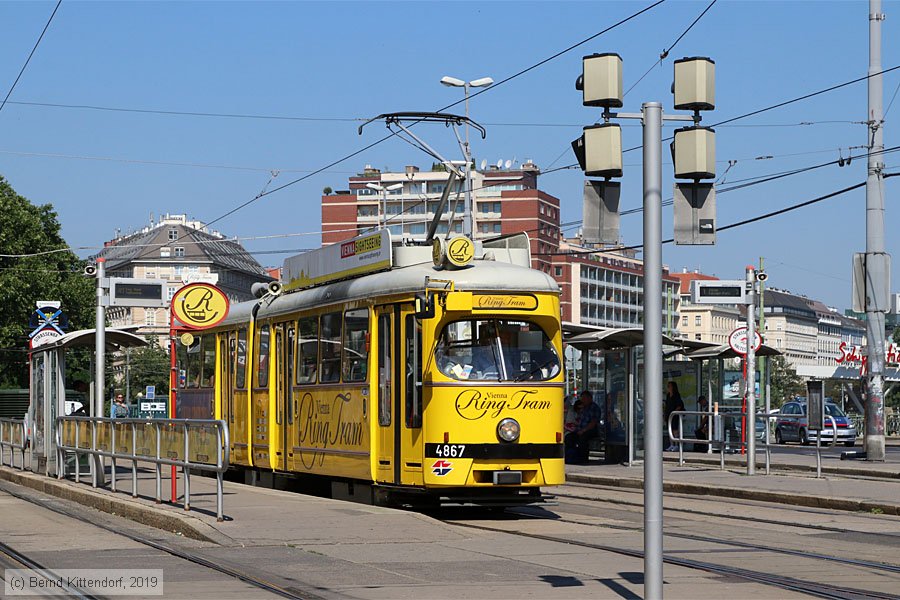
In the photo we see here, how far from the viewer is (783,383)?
142m

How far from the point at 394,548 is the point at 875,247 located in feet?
66.5

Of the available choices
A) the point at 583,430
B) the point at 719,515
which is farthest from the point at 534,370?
the point at 583,430

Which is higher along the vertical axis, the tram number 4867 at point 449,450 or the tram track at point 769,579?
the tram number 4867 at point 449,450

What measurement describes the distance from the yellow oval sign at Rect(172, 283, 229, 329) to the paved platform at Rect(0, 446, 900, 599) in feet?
6.89

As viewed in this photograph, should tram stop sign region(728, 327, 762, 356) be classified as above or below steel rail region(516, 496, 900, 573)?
above

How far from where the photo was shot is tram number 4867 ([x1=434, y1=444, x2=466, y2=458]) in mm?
16172

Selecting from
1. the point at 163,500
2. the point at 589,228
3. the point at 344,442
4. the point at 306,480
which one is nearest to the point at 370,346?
the point at 344,442

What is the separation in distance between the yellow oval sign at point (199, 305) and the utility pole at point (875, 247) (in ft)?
58.8

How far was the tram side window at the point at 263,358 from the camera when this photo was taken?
21359 mm

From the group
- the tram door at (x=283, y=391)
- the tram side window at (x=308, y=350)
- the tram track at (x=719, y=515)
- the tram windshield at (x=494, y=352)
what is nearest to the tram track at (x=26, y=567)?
the tram windshield at (x=494, y=352)

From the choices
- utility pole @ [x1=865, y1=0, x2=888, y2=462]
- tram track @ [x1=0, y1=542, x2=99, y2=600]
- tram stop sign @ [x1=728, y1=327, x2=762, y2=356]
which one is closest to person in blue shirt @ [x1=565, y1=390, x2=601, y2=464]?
tram stop sign @ [x1=728, y1=327, x2=762, y2=356]

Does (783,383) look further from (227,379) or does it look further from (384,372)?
(384,372)

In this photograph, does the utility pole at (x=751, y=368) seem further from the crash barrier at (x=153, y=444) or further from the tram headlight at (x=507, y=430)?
the crash barrier at (x=153, y=444)

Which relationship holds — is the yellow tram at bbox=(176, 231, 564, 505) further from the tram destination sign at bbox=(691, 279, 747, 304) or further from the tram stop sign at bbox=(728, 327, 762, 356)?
the tram stop sign at bbox=(728, 327, 762, 356)
